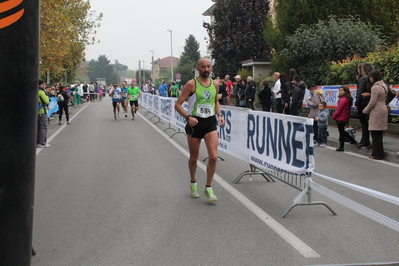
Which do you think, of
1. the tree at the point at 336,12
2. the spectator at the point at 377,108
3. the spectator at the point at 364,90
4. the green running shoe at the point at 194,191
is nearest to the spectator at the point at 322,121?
the spectator at the point at 364,90

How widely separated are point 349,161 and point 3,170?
8301 mm

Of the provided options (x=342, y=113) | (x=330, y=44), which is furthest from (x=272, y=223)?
(x=330, y=44)

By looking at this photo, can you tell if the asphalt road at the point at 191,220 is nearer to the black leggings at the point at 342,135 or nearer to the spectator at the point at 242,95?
the black leggings at the point at 342,135

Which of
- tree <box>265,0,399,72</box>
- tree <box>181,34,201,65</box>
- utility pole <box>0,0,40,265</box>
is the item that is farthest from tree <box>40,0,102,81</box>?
tree <box>181,34,201,65</box>

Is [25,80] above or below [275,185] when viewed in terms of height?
above

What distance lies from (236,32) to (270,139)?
104ft

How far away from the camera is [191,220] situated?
5.38 m

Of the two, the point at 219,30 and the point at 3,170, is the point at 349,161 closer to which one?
the point at 3,170

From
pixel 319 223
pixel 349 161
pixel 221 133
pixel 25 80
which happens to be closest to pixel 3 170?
pixel 25 80

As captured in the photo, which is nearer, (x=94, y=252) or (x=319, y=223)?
(x=94, y=252)

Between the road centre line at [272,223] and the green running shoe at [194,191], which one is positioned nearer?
the road centre line at [272,223]

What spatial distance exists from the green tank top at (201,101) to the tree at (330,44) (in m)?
14.8

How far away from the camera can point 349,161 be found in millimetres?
9789

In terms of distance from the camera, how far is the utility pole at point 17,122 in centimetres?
261
